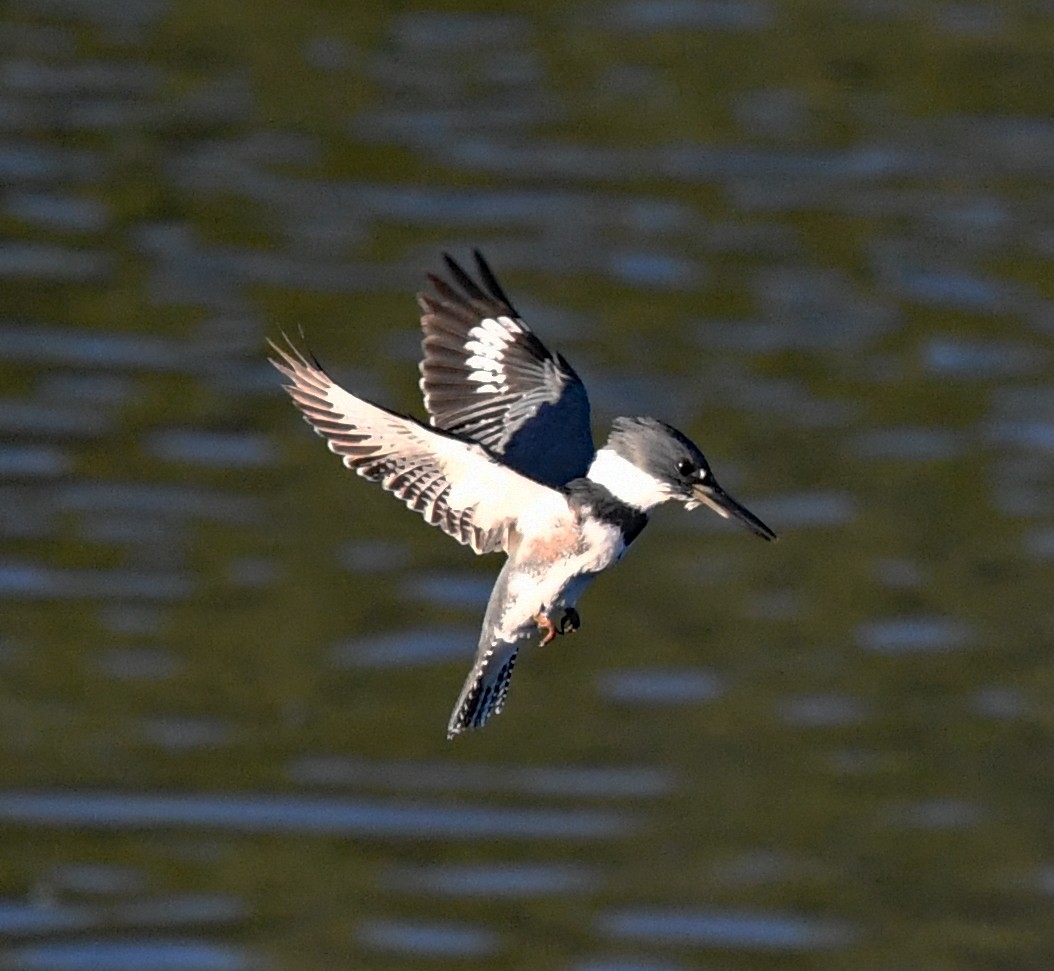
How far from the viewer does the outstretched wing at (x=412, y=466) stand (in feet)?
19.2

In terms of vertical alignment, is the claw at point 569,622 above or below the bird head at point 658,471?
below

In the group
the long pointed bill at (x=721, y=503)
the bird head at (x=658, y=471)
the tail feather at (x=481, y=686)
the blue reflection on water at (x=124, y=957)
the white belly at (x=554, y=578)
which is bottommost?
the blue reflection on water at (x=124, y=957)

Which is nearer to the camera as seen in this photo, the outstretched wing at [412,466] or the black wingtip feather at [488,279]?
the outstretched wing at [412,466]

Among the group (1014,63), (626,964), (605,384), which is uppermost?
(1014,63)

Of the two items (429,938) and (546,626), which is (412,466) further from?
(429,938)

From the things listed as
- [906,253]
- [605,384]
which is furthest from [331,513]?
[906,253]

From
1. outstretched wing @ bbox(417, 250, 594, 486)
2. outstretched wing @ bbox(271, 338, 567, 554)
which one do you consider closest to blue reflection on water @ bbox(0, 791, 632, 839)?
outstretched wing @ bbox(417, 250, 594, 486)

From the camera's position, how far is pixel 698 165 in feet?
99.2

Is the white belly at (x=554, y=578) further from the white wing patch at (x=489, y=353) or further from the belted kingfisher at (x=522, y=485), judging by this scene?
the white wing patch at (x=489, y=353)

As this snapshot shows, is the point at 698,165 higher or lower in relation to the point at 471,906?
higher

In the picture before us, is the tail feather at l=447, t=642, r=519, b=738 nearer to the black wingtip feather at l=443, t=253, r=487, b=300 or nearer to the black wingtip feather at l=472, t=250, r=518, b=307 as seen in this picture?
the black wingtip feather at l=472, t=250, r=518, b=307

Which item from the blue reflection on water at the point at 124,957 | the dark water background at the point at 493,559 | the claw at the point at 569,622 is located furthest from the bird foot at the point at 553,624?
the blue reflection on water at the point at 124,957

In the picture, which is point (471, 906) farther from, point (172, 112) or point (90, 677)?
point (172, 112)

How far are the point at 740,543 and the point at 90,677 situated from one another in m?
5.67
